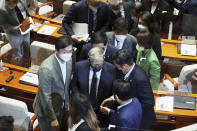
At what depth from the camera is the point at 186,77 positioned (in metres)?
4.54

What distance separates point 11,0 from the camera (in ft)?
15.5

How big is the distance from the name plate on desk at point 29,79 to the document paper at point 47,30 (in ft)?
4.46

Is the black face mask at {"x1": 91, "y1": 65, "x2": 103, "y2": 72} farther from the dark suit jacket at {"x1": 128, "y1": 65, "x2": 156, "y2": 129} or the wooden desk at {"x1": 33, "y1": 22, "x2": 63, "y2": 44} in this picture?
the wooden desk at {"x1": 33, "y1": 22, "x2": 63, "y2": 44}

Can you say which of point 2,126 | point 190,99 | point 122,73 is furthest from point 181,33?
point 2,126

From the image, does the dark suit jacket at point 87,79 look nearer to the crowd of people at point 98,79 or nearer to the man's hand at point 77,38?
the crowd of people at point 98,79

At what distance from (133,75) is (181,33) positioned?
2.88 m

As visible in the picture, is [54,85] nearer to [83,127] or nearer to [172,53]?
[83,127]

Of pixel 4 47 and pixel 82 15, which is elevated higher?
pixel 82 15

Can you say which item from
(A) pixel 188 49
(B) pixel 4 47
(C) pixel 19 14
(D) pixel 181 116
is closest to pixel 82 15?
(C) pixel 19 14

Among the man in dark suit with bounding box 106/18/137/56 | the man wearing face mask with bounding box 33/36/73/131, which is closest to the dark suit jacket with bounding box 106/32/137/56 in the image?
the man in dark suit with bounding box 106/18/137/56

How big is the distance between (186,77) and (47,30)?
8.79 feet

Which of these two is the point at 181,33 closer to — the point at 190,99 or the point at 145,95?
the point at 190,99

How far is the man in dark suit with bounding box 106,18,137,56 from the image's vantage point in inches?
164

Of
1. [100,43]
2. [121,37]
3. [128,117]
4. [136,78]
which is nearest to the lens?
[128,117]
